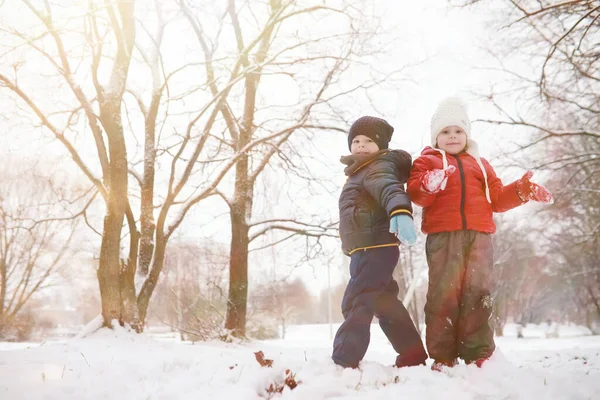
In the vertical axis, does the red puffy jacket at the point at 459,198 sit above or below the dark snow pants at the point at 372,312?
above

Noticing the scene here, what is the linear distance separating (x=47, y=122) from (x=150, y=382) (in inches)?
186

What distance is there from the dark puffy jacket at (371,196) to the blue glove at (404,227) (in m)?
0.13

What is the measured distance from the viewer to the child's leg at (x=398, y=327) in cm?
230

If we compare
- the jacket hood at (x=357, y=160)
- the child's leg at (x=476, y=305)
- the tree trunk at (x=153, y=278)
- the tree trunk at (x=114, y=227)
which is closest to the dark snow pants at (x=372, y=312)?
the child's leg at (x=476, y=305)

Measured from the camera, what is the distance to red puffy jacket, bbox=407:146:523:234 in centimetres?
233

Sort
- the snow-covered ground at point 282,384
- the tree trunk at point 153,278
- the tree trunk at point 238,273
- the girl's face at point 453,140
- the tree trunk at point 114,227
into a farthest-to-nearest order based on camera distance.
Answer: the tree trunk at point 238,273 < the tree trunk at point 153,278 < the tree trunk at point 114,227 < the girl's face at point 453,140 < the snow-covered ground at point 282,384

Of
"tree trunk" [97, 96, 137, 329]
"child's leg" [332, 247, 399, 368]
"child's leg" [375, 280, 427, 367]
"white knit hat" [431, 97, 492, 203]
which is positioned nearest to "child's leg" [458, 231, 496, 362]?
"child's leg" [375, 280, 427, 367]

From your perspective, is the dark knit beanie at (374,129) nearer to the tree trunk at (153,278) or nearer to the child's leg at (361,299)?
the child's leg at (361,299)

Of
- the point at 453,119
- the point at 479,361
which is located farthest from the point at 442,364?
the point at 453,119

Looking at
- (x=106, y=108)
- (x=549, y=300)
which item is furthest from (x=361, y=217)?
(x=549, y=300)

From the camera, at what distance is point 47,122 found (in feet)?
17.4

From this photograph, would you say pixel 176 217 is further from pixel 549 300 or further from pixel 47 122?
pixel 549 300

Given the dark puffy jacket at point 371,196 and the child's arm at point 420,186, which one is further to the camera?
the child's arm at point 420,186

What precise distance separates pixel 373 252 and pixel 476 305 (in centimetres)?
69
